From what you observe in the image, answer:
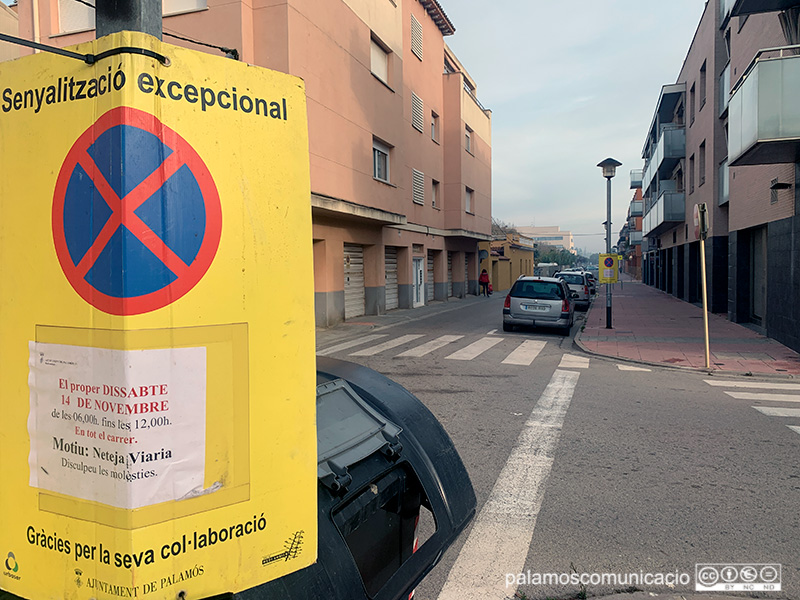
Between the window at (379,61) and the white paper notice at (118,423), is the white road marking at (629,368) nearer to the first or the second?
the white paper notice at (118,423)

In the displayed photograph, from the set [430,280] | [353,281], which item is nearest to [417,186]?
[430,280]

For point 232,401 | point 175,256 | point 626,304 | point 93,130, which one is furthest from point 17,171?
point 626,304

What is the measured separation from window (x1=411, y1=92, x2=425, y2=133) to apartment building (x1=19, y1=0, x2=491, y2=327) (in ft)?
0.28

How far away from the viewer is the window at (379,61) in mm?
18547

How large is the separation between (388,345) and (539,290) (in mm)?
4749

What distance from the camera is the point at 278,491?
5.30ft

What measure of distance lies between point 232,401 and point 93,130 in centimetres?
79

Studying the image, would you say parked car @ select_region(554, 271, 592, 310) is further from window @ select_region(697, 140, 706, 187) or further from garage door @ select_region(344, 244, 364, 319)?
garage door @ select_region(344, 244, 364, 319)

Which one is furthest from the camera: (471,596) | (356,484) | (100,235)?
(471,596)

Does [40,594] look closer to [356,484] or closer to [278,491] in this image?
[278,491]

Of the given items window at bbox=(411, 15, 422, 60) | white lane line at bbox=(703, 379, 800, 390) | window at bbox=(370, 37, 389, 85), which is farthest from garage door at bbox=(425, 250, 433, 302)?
white lane line at bbox=(703, 379, 800, 390)

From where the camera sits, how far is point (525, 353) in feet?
39.1

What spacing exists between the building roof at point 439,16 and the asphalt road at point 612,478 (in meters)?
22.3

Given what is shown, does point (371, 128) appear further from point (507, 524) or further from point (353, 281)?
point (507, 524)
